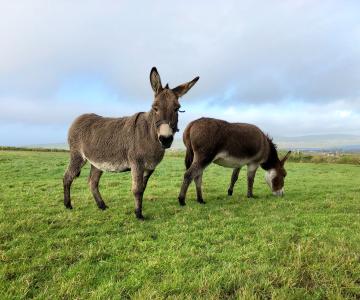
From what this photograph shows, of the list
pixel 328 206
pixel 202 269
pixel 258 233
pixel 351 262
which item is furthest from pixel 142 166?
pixel 328 206

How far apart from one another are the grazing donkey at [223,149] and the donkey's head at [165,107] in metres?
2.46

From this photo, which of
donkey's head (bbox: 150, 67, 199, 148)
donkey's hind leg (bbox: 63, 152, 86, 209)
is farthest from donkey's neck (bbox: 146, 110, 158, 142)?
donkey's hind leg (bbox: 63, 152, 86, 209)

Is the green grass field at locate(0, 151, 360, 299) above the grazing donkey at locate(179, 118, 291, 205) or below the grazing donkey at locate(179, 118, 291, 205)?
below

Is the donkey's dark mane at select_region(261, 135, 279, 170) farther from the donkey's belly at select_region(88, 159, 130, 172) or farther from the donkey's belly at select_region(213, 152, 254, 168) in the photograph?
the donkey's belly at select_region(88, 159, 130, 172)

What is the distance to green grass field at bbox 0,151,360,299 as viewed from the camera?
4555mm

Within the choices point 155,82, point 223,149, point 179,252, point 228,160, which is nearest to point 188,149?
point 223,149

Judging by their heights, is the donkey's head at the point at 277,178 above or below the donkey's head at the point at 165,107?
below

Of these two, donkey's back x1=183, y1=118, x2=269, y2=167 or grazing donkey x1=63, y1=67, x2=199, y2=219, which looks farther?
donkey's back x1=183, y1=118, x2=269, y2=167

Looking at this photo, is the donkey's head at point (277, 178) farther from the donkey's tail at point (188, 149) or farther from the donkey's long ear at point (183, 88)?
the donkey's long ear at point (183, 88)

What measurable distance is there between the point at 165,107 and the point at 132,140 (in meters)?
1.45

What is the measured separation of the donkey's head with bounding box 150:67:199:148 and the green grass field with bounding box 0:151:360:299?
78.8 inches

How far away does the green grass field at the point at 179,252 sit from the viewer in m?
4.55

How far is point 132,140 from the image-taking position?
8305 mm

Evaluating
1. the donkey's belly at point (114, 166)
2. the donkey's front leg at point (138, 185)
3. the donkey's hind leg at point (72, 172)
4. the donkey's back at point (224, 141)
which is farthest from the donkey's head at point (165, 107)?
the donkey's hind leg at point (72, 172)
